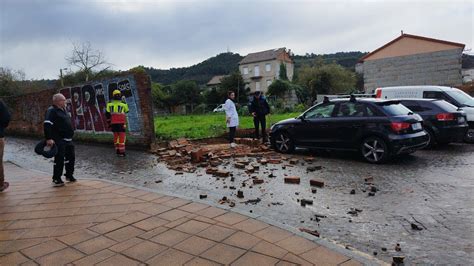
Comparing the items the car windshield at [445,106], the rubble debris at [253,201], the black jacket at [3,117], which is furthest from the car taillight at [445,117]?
the black jacket at [3,117]

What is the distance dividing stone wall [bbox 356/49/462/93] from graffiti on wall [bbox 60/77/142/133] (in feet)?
52.2

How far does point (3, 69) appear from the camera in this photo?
36438 mm

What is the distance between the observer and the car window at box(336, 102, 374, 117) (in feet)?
27.1

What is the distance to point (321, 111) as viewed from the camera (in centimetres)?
922

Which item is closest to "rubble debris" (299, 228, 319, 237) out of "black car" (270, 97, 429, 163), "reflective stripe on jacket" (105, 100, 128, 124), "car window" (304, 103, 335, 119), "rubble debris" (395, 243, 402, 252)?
Answer: "rubble debris" (395, 243, 402, 252)

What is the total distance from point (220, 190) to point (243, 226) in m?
2.03

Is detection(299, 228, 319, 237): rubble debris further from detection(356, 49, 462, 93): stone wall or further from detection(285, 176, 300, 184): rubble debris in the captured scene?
detection(356, 49, 462, 93): stone wall

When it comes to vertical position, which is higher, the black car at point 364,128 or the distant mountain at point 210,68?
the distant mountain at point 210,68

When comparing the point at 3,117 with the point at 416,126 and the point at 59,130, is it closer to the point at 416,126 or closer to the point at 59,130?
the point at 59,130

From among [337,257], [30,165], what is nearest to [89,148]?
[30,165]

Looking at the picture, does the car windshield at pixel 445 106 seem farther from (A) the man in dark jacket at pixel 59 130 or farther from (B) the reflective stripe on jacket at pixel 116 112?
(A) the man in dark jacket at pixel 59 130

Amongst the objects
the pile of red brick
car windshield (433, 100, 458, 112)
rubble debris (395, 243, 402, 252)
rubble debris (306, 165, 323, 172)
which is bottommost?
rubble debris (395, 243, 402, 252)

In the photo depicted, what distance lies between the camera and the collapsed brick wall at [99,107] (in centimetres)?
1094

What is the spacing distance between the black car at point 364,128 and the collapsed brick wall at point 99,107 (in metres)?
4.76
